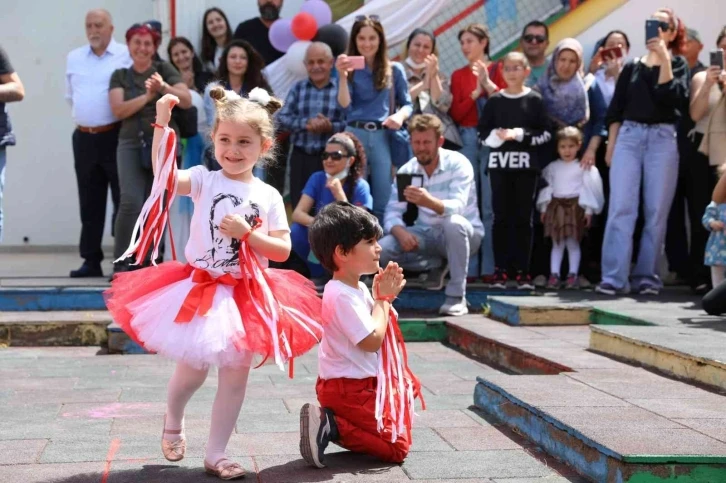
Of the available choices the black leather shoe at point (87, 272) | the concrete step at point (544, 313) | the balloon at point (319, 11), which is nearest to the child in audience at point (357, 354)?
the concrete step at point (544, 313)

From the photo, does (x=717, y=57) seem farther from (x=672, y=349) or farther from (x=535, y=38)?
(x=672, y=349)

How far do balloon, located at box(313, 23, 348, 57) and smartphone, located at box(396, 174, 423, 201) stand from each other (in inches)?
64.0

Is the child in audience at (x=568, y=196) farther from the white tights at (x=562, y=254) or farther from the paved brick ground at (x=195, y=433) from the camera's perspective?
the paved brick ground at (x=195, y=433)

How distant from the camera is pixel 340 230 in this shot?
12.1 ft

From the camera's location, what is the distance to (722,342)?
505 centimetres

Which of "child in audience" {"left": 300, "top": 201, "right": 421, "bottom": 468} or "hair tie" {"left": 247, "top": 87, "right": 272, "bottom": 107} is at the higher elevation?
"hair tie" {"left": 247, "top": 87, "right": 272, "bottom": 107}

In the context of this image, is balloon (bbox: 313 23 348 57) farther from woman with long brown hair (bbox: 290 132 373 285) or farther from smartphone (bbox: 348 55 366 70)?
woman with long brown hair (bbox: 290 132 373 285)

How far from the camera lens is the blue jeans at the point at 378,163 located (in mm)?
7723

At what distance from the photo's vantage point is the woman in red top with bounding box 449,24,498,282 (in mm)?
7969

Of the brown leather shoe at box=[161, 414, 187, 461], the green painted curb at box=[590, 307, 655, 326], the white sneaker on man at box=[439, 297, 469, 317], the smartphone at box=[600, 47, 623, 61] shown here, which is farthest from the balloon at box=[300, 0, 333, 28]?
the brown leather shoe at box=[161, 414, 187, 461]

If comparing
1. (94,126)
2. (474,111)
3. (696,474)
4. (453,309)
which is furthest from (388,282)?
(94,126)

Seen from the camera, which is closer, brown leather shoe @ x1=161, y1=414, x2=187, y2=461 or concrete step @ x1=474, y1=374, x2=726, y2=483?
concrete step @ x1=474, y1=374, x2=726, y2=483

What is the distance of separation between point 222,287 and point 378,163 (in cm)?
428

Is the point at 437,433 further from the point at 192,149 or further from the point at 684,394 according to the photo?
the point at 192,149
